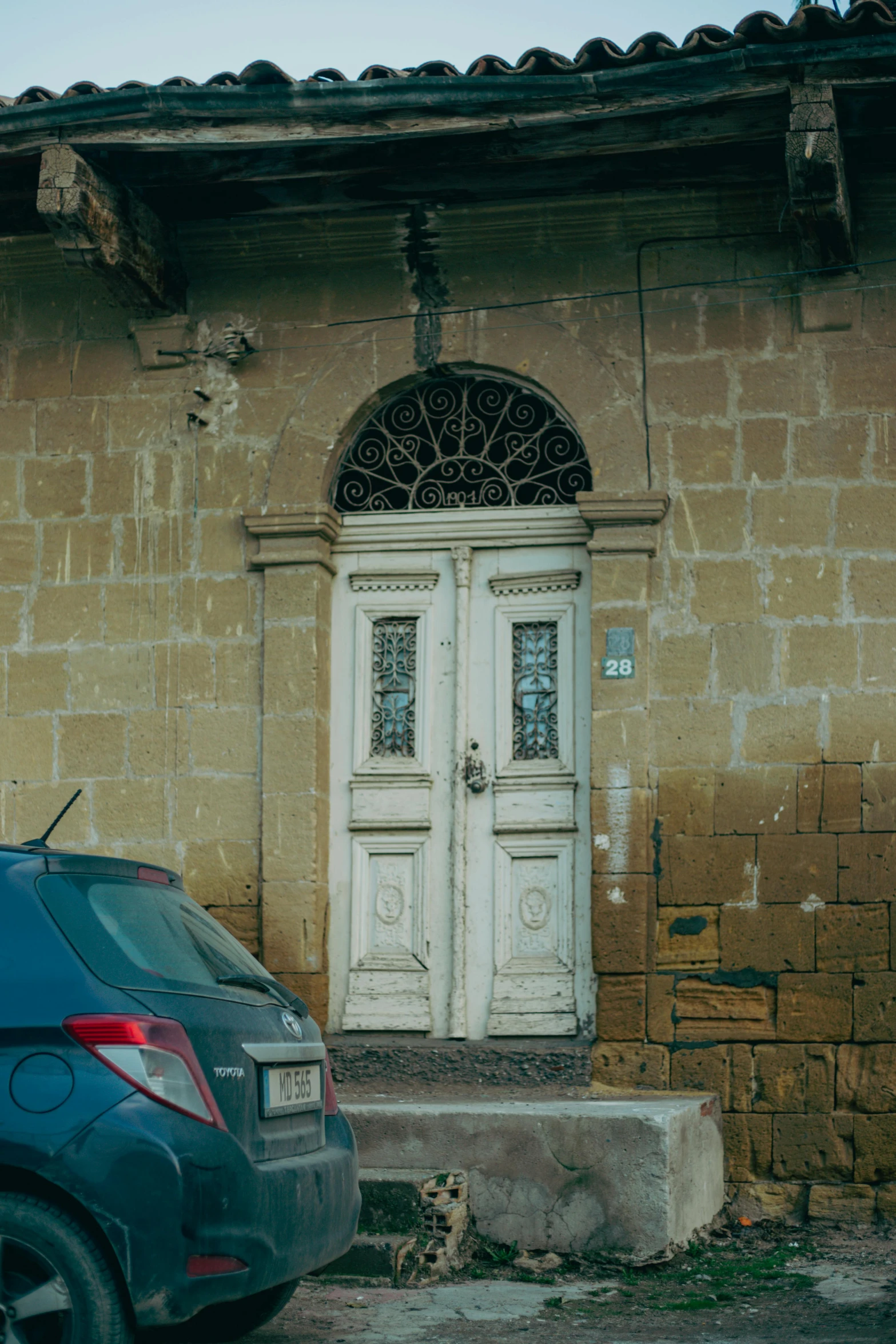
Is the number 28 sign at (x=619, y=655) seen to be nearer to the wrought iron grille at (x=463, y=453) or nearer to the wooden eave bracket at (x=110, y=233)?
the wrought iron grille at (x=463, y=453)

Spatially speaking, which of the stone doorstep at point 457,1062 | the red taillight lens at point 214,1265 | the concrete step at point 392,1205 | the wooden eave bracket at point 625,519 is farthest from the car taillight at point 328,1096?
the wooden eave bracket at point 625,519

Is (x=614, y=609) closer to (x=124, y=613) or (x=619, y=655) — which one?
(x=619, y=655)

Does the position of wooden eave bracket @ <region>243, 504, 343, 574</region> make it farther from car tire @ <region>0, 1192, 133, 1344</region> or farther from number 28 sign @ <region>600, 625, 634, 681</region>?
car tire @ <region>0, 1192, 133, 1344</region>

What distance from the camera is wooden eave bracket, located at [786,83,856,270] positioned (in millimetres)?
6691

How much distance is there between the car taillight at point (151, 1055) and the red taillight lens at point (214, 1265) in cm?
32

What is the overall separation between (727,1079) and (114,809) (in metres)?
3.24

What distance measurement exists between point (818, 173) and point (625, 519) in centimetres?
177

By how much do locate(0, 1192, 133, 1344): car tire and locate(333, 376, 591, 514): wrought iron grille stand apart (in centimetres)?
470

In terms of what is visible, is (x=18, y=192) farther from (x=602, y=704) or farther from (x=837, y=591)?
(x=837, y=591)

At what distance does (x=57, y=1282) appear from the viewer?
3795mm

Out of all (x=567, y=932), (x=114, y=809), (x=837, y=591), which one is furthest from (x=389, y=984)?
(x=837, y=591)

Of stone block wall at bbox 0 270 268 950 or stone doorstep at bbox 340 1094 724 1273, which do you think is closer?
stone doorstep at bbox 340 1094 724 1273

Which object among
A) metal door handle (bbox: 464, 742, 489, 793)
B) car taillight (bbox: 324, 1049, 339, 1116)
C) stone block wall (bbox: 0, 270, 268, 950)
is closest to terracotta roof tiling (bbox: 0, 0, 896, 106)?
stone block wall (bbox: 0, 270, 268, 950)

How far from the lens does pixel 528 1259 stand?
19.6ft
